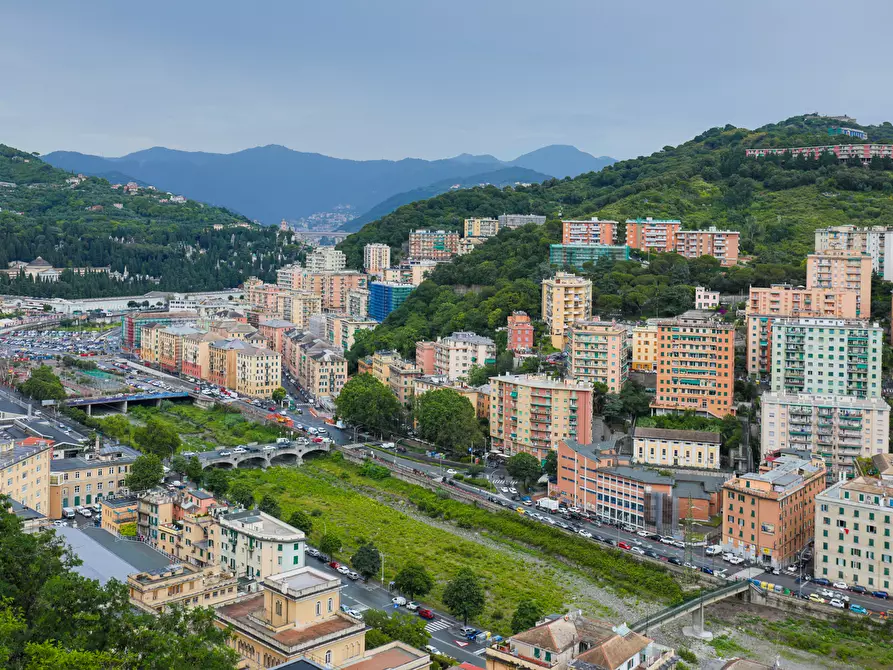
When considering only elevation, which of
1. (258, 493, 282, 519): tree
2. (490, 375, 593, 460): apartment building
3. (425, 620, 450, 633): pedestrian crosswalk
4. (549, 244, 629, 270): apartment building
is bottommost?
(425, 620, 450, 633): pedestrian crosswalk

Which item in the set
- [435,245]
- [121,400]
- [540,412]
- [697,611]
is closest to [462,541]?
[697,611]

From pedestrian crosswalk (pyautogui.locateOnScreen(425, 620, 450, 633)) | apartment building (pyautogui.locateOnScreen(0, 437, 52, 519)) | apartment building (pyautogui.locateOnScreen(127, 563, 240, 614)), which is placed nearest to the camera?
apartment building (pyautogui.locateOnScreen(127, 563, 240, 614))

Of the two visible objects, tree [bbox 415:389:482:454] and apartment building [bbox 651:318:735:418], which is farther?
tree [bbox 415:389:482:454]

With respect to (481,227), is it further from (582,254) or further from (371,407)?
(371,407)

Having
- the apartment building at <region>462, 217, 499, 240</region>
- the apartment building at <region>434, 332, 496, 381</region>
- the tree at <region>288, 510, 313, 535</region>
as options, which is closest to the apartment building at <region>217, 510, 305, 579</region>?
the tree at <region>288, 510, 313, 535</region>

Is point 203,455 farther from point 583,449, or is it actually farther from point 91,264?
point 91,264

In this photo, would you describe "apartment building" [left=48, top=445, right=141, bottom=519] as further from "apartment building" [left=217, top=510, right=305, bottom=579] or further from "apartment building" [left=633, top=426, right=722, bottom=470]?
"apartment building" [left=633, top=426, right=722, bottom=470]

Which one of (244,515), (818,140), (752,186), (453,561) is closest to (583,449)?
(453,561)
